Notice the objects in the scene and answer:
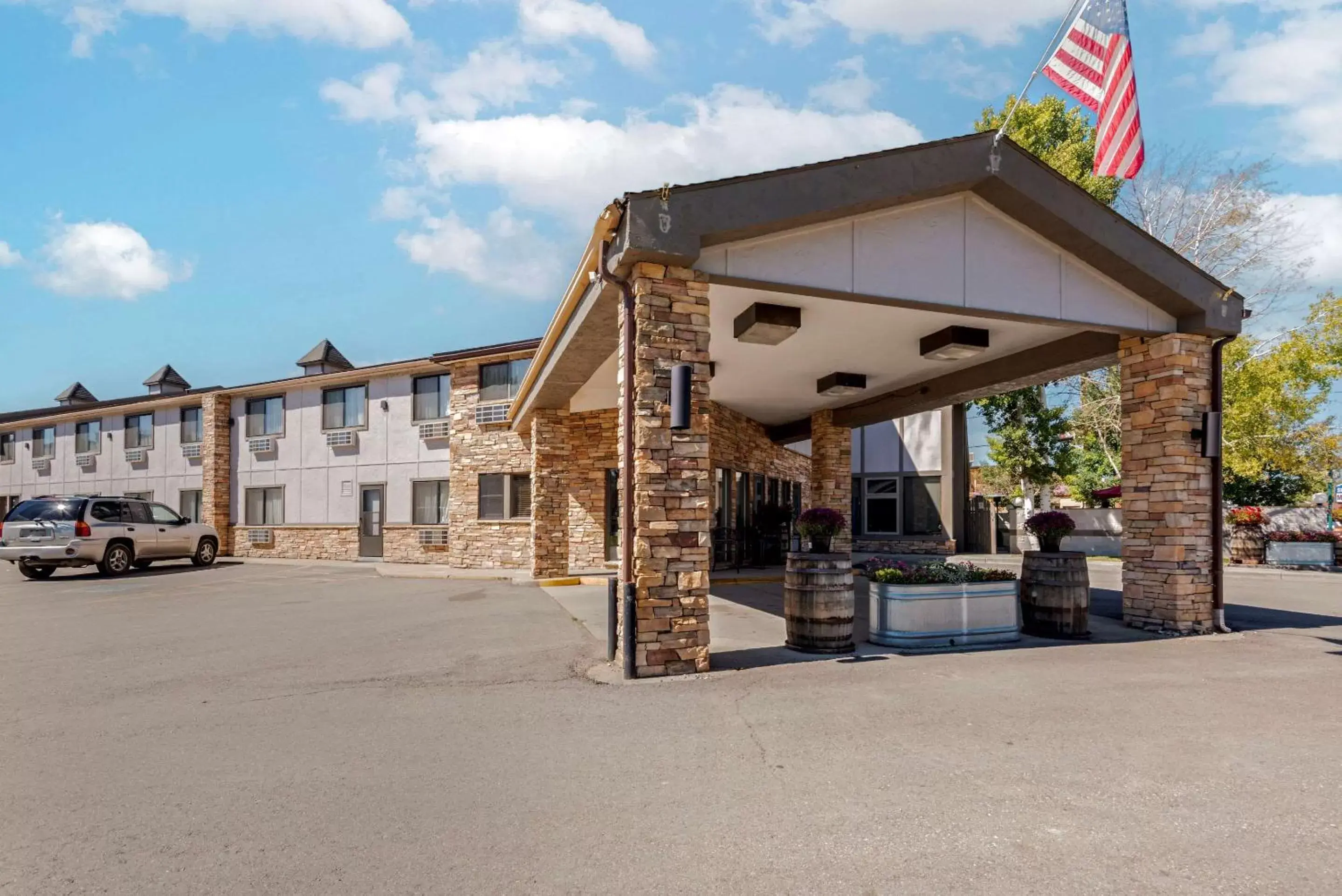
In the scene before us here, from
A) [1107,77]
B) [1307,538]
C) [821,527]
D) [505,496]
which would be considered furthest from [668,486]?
[1307,538]

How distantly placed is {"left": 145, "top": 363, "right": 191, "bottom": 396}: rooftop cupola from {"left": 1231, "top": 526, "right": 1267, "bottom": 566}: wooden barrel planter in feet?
124

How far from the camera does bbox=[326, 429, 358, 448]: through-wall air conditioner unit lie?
2286 centimetres

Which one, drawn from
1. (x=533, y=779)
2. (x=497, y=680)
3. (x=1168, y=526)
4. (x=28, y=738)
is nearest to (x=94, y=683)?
(x=28, y=738)

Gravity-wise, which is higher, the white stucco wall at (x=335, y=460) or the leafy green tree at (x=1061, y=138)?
the leafy green tree at (x=1061, y=138)

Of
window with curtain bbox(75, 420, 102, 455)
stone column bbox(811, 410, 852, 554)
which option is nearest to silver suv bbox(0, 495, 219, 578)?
window with curtain bbox(75, 420, 102, 455)

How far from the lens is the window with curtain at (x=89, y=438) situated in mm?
29906

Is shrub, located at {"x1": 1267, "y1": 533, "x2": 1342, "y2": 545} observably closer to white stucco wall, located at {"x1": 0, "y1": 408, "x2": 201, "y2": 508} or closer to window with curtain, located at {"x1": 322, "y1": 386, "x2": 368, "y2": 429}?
window with curtain, located at {"x1": 322, "y1": 386, "x2": 368, "y2": 429}

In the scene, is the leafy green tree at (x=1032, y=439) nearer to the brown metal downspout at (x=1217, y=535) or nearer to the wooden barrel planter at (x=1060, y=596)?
the brown metal downspout at (x=1217, y=535)

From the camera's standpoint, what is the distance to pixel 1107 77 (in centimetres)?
852

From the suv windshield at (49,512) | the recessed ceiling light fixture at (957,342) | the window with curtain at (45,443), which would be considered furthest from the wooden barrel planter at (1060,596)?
the window with curtain at (45,443)

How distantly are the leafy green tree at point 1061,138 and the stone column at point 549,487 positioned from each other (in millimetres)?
20055

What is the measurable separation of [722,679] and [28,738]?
5.04 metres

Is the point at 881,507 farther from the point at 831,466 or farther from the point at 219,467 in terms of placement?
the point at 219,467

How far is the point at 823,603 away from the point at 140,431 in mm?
29903
